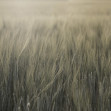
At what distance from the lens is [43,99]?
560 millimetres

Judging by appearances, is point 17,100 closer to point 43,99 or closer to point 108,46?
point 43,99

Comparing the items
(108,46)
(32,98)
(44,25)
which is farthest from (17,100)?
(44,25)

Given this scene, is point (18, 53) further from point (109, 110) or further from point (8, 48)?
point (109, 110)

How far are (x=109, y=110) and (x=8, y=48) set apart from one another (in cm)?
51

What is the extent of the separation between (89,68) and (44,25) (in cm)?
120

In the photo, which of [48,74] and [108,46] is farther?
[108,46]

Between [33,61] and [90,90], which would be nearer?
[90,90]

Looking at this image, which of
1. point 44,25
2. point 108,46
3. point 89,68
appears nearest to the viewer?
point 89,68

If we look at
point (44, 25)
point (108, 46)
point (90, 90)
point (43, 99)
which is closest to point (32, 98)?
point (43, 99)

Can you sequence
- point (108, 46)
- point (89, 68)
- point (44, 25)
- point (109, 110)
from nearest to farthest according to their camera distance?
point (109, 110), point (89, 68), point (108, 46), point (44, 25)

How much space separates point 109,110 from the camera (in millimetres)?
533

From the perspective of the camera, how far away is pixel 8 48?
0.85 metres

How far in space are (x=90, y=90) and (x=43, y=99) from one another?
0.16 meters

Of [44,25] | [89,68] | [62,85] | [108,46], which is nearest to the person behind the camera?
[62,85]
